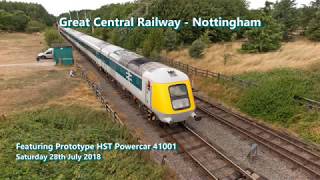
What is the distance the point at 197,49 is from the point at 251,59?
24.2 ft

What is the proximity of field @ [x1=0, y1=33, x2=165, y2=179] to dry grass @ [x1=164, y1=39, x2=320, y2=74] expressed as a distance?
559 inches

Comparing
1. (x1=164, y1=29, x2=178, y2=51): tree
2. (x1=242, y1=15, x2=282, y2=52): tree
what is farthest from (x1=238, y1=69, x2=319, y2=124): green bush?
(x1=164, y1=29, x2=178, y2=51): tree

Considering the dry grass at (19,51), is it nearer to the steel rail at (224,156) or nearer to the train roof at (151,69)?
the train roof at (151,69)

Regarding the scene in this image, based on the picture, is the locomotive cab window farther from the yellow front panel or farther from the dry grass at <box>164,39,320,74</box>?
the dry grass at <box>164,39,320,74</box>

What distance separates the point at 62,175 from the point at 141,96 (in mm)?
8477

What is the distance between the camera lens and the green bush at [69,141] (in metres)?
11.1

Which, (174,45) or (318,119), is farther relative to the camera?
(174,45)

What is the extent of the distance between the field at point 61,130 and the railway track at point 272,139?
615cm

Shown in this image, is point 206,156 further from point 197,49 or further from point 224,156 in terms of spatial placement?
point 197,49

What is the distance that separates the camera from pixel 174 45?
43.3 metres

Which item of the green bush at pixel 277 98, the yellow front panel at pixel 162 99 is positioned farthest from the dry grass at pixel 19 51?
the green bush at pixel 277 98

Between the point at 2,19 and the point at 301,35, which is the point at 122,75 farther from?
the point at 2,19

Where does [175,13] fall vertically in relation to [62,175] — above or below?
above

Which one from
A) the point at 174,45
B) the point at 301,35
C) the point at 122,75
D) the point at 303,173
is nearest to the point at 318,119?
the point at 303,173
